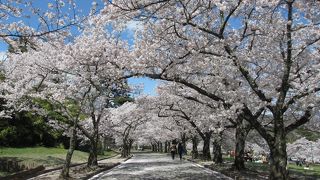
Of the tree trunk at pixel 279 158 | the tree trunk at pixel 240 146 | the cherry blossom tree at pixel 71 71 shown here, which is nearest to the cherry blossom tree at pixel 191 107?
the tree trunk at pixel 240 146

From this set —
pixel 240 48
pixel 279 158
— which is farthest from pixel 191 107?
pixel 279 158

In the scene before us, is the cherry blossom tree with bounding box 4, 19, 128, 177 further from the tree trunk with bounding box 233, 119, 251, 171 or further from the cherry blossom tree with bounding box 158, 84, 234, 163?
the tree trunk with bounding box 233, 119, 251, 171

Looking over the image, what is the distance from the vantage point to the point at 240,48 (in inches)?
742

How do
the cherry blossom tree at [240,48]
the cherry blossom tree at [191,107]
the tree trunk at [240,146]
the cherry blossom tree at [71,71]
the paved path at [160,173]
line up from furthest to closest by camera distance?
the cherry blossom tree at [191,107], the tree trunk at [240,146], the paved path at [160,173], the cherry blossom tree at [71,71], the cherry blossom tree at [240,48]

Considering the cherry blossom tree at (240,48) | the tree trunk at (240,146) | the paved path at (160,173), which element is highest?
the cherry blossom tree at (240,48)

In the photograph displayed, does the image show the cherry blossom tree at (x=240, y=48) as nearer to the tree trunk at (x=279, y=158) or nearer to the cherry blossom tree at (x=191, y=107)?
Result: the tree trunk at (x=279, y=158)

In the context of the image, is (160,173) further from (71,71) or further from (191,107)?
(191,107)

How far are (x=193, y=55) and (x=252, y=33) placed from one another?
2750 millimetres

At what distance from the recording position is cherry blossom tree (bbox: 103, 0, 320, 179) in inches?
577

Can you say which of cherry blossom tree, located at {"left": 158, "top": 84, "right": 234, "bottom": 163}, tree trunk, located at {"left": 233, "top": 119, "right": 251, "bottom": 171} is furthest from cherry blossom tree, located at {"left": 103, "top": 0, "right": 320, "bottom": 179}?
cherry blossom tree, located at {"left": 158, "top": 84, "right": 234, "bottom": 163}

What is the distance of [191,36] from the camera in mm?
16562

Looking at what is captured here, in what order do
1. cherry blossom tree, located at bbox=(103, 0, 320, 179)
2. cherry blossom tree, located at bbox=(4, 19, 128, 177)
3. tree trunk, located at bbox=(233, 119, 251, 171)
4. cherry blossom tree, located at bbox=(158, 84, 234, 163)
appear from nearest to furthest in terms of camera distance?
1. cherry blossom tree, located at bbox=(103, 0, 320, 179)
2. cherry blossom tree, located at bbox=(4, 19, 128, 177)
3. tree trunk, located at bbox=(233, 119, 251, 171)
4. cherry blossom tree, located at bbox=(158, 84, 234, 163)

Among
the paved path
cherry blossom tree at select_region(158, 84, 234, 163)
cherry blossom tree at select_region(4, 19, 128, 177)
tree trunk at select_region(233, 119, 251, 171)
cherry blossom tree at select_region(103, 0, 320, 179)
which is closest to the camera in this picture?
cherry blossom tree at select_region(103, 0, 320, 179)

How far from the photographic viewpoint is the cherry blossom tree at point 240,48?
14656 millimetres
